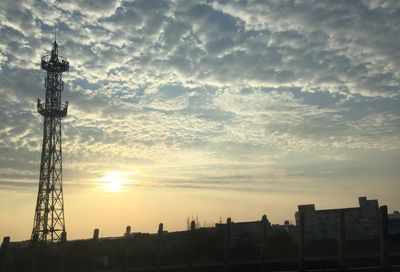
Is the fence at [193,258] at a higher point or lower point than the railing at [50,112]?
lower

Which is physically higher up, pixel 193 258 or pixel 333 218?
pixel 333 218

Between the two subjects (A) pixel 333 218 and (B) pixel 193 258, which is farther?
(A) pixel 333 218

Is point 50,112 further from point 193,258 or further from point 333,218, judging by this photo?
point 333,218

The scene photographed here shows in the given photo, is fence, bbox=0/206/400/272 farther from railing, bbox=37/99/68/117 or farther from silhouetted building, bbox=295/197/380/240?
silhouetted building, bbox=295/197/380/240

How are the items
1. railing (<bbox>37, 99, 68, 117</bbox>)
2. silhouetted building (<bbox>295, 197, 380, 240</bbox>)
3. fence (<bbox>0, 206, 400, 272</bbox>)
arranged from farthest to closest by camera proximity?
silhouetted building (<bbox>295, 197, 380, 240</bbox>) → railing (<bbox>37, 99, 68, 117</bbox>) → fence (<bbox>0, 206, 400, 272</bbox>)

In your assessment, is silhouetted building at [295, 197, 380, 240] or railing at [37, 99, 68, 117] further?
silhouetted building at [295, 197, 380, 240]

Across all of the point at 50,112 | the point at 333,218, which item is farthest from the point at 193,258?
the point at 333,218

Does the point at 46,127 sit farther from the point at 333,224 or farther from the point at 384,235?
the point at 333,224

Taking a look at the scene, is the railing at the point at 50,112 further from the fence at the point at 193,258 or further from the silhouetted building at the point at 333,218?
the silhouetted building at the point at 333,218

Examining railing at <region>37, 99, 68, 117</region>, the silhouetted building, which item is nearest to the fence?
railing at <region>37, 99, 68, 117</region>

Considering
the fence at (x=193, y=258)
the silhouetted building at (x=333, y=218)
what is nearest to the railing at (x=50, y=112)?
the fence at (x=193, y=258)

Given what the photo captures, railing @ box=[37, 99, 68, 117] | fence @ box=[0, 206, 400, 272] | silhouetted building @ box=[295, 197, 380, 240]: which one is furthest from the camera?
silhouetted building @ box=[295, 197, 380, 240]

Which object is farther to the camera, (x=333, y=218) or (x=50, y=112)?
(x=333, y=218)

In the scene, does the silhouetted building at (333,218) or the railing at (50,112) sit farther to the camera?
the silhouetted building at (333,218)
